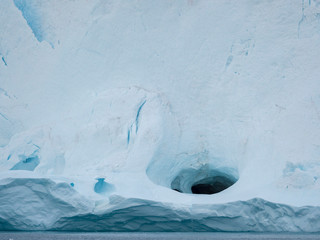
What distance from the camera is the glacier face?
368 cm

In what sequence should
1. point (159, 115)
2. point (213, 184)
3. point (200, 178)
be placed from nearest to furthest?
point (159, 115)
point (200, 178)
point (213, 184)

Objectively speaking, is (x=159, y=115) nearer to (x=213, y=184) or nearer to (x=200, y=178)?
(x=200, y=178)

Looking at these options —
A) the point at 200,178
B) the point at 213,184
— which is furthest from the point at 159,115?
the point at 213,184

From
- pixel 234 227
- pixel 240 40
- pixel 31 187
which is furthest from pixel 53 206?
pixel 240 40

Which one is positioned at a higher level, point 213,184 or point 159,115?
point 159,115

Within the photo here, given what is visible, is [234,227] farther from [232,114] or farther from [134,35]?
[134,35]

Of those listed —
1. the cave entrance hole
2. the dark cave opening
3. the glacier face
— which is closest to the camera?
the glacier face

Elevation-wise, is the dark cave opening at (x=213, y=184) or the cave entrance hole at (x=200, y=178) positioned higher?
the dark cave opening at (x=213, y=184)

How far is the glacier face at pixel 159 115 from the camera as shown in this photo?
145 inches

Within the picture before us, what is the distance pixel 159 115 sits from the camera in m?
4.89

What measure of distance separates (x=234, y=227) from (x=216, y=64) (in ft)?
7.34

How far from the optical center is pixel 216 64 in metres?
5.20

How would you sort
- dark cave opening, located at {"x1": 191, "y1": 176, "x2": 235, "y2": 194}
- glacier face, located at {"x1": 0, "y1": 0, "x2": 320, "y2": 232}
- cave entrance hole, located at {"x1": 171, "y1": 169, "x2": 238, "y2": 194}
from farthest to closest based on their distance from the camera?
dark cave opening, located at {"x1": 191, "y1": 176, "x2": 235, "y2": 194} → cave entrance hole, located at {"x1": 171, "y1": 169, "x2": 238, "y2": 194} → glacier face, located at {"x1": 0, "y1": 0, "x2": 320, "y2": 232}

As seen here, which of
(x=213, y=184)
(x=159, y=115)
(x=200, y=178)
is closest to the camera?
(x=159, y=115)
